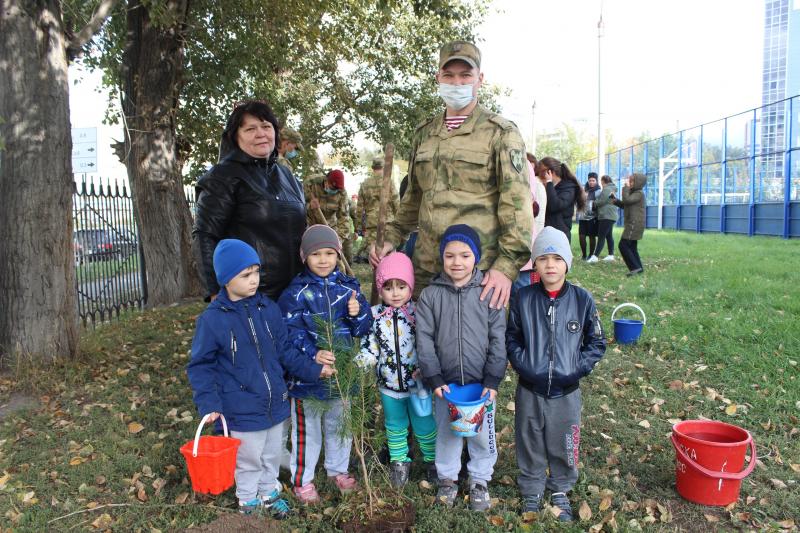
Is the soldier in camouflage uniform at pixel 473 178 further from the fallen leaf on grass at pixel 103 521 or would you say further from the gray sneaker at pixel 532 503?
the fallen leaf on grass at pixel 103 521

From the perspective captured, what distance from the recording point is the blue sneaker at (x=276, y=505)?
3.28 m

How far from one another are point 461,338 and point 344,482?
117 centimetres

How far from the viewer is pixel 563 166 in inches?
399

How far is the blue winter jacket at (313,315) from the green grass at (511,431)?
2.32 feet

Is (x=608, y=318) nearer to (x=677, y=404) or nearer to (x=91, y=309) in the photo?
(x=677, y=404)

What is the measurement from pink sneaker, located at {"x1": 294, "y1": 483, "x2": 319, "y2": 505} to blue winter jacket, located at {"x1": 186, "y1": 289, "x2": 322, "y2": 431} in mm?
518

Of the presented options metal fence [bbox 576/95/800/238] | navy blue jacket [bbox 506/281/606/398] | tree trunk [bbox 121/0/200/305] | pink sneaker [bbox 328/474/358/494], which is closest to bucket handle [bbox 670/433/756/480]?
navy blue jacket [bbox 506/281/606/398]

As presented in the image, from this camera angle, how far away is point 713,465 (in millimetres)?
3334

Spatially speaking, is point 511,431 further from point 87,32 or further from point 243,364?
point 87,32

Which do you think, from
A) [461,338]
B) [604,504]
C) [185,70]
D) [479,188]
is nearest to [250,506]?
[461,338]

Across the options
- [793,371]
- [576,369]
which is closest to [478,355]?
[576,369]

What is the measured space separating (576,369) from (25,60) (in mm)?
5582

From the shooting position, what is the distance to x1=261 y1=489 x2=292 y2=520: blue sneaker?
10.8 ft

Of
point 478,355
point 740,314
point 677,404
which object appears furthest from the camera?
point 740,314
